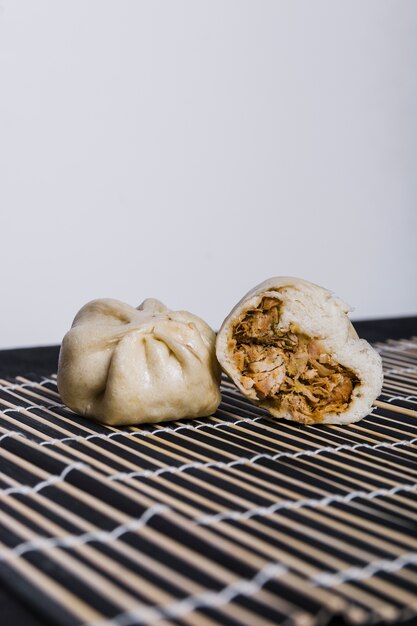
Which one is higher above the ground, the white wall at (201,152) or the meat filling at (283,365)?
the white wall at (201,152)

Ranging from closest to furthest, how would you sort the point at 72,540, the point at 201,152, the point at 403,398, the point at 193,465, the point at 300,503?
the point at 72,540 < the point at 300,503 < the point at 193,465 < the point at 403,398 < the point at 201,152

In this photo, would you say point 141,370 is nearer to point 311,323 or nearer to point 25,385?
point 311,323

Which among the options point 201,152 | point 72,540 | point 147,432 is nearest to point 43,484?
point 72,540

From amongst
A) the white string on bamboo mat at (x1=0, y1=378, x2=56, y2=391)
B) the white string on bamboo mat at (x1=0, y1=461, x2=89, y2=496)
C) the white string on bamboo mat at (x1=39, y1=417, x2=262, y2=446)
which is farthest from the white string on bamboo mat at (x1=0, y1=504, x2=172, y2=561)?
the white string on bamboo mat at (x1=0, y1=378, x2=56, y2=391)

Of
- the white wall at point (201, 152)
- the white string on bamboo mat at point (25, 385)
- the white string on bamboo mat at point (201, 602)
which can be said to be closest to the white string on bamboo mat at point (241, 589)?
the white string on bamboo mat at point (201, 602)

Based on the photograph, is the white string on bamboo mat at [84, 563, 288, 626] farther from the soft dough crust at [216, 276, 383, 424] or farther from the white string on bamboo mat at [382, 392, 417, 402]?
the white string on bamboo mat at [382, 392, 417, 402]

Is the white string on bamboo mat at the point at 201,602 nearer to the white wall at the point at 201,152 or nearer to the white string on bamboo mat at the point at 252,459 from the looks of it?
the white string on bamboo mat at the point at 252,459
